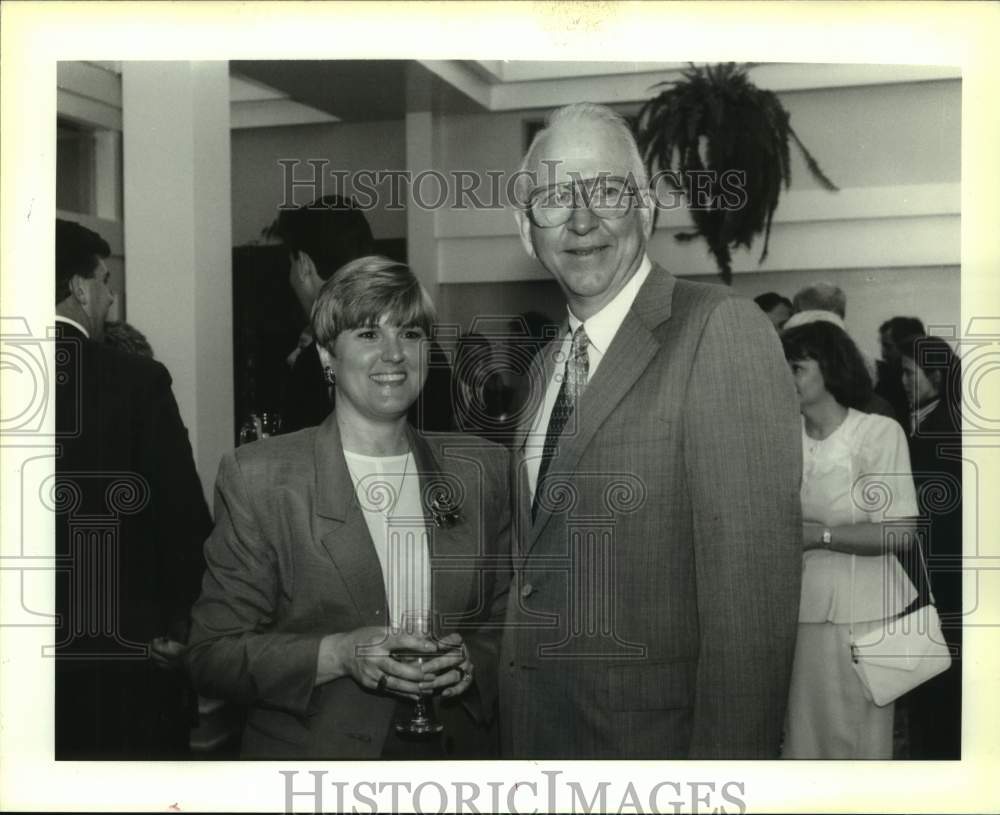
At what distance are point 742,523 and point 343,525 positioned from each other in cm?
87

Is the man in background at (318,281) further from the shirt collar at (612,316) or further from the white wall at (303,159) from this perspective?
the shirt collar at (612,316)

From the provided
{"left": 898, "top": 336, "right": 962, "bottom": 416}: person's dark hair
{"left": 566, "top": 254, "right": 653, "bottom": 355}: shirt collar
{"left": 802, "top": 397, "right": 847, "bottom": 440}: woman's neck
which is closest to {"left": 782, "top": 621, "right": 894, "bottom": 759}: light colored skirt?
{"left": 802, "top": 397, "right": 847, "bottom": 440}: woman's neck

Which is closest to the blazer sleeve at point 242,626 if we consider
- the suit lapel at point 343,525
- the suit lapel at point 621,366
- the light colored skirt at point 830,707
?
the suit lapel at point 343,525

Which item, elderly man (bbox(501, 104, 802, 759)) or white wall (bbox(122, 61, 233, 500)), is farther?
white wall (bbox(122, 61, 233, 500))

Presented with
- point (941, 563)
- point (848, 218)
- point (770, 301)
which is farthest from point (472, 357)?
point (941, 563)

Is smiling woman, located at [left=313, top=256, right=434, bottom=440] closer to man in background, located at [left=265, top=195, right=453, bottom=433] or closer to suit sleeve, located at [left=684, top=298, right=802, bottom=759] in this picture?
man in background, located at [left=265, top=195, right=453, bottom=433]

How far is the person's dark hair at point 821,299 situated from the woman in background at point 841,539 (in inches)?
1.6

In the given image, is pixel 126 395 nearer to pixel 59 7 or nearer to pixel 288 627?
pixel 288 627

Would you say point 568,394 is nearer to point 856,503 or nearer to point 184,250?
point 856,503

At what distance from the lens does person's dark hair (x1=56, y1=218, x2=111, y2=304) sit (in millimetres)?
2398

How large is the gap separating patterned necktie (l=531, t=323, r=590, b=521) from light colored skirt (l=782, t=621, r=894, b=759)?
687 millimetres

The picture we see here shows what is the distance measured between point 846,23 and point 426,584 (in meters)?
1.59

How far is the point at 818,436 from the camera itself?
235cm

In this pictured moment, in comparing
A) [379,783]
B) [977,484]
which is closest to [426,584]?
[379,783]
